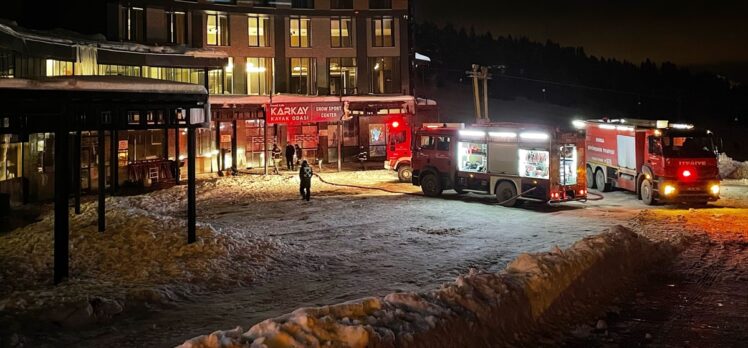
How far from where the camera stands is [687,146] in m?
27.2

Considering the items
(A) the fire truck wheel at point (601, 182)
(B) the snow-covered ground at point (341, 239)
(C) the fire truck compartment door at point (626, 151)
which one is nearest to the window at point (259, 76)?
(B) the snow-covered ground at point (341, 239)

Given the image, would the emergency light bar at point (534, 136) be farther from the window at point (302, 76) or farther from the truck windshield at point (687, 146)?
the window at point (302, 76)

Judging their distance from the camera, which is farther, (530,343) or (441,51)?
(441,51)

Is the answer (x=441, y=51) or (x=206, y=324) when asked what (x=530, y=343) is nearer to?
(x=206, y=324)

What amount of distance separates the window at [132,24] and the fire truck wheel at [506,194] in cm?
2543

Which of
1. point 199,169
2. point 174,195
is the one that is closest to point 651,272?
point 174,195

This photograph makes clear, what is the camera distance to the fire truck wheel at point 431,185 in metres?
29.5

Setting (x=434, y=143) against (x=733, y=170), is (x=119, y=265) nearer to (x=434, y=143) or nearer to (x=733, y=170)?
(x=434, y=143)

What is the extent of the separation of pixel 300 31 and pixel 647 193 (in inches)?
1137

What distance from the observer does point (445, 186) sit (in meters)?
29.5

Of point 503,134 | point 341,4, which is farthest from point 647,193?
point 341,4

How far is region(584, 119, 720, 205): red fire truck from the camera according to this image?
26.5 m

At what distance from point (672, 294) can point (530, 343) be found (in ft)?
15.9

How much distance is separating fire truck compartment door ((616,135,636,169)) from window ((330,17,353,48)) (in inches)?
979
